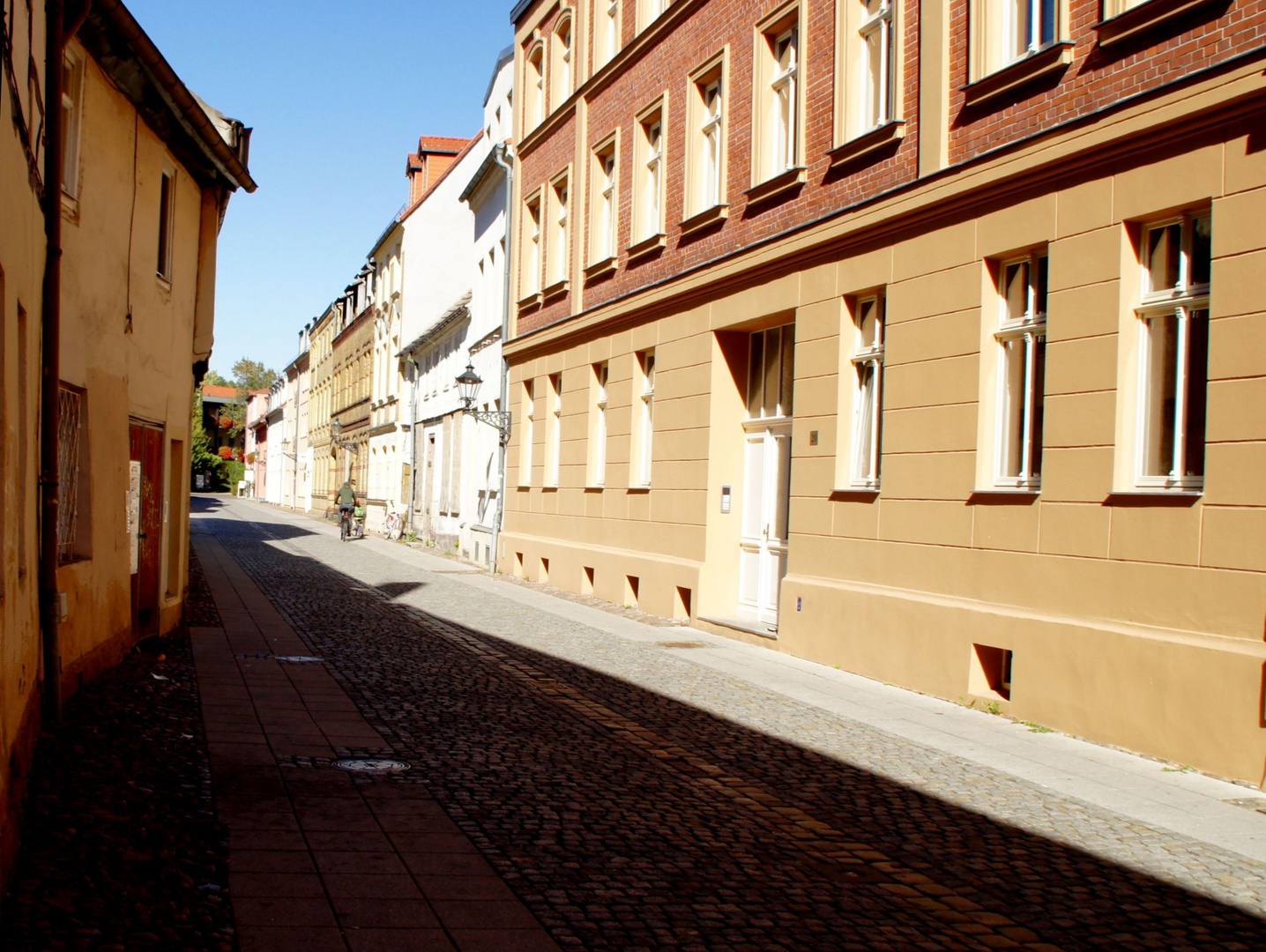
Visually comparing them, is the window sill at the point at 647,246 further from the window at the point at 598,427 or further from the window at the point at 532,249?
the window at the point at 532,249

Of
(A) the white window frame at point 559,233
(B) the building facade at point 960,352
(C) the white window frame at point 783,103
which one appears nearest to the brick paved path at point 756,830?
(B) the building facade at point 960,352

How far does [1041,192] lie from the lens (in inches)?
394

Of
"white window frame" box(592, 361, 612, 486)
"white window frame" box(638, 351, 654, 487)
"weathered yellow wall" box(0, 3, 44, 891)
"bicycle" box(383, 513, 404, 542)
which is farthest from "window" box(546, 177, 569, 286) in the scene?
"bicycle" box(383, 513, 404, 542)

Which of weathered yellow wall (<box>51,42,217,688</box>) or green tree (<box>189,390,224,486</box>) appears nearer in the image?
weathered yellow wall (<box>51,42,217,688</box>)

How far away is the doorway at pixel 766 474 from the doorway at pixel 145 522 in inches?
260

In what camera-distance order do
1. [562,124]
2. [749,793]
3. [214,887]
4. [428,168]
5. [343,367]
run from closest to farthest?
[214,887] → [749,793] → [562,124] → [428,168] → [343,367]

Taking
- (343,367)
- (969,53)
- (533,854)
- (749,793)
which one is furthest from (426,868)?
(343,367)

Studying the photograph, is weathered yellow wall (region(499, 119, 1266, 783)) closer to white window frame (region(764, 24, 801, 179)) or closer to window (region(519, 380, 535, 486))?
white window frame (region(764, 24, 801, 179))

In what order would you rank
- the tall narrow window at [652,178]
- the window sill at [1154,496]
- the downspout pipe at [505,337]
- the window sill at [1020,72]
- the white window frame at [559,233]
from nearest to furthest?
the window sill at [1154,496] → the window sill at [1020,72] → the tall narrow window at [652,178] → the white window frame at [559,233] → the downspout pipe at [505,337]

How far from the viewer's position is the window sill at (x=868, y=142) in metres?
11.9

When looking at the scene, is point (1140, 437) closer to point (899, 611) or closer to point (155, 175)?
point (899, 611)

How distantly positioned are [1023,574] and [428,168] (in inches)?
1650

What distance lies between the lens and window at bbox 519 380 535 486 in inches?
915

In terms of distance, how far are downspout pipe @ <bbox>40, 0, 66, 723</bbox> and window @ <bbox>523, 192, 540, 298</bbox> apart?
1535cm
